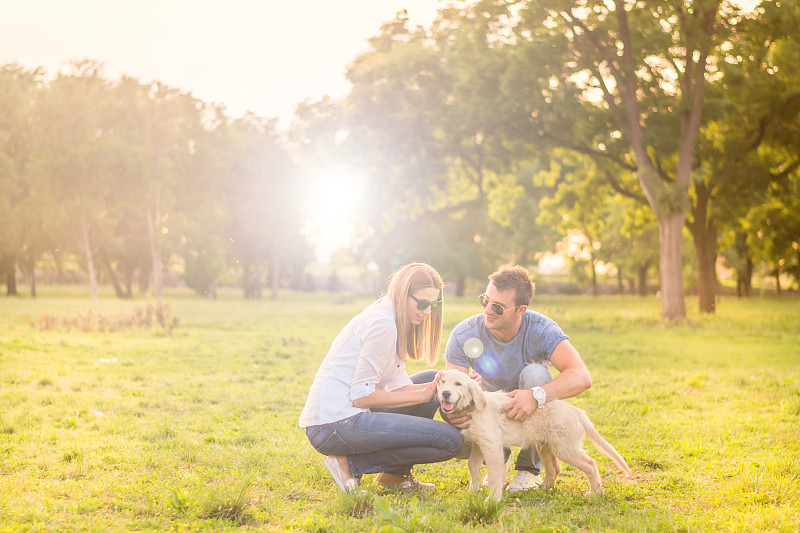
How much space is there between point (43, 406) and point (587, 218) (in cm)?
2521

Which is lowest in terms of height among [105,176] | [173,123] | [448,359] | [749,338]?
[749,338]

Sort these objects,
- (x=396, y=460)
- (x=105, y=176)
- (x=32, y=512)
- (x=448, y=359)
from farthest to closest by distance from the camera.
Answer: (x=105, y=176) → (x=448, y=359) → (x=396, y=460) → (x=32, y=512)

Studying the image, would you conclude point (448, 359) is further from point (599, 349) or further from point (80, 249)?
point (80, 249)

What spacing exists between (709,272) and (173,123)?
1341 inches

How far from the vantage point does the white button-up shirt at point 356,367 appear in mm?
5289

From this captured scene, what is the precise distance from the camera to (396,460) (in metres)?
5.55

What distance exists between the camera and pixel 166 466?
629 centimetres

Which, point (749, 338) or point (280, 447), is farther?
point (749, 338)

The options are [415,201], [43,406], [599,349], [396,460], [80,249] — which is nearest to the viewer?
[396,460]

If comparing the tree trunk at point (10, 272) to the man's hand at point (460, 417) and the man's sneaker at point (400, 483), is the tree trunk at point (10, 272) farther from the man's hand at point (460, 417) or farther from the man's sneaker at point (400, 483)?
the man's hand at point (460, 417)

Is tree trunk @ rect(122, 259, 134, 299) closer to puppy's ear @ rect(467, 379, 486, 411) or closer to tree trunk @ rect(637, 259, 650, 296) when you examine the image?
tree trunk @ rect(637, 259, 650, 296)

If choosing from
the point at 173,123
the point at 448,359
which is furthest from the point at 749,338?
the point at 173,123

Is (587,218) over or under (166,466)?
over

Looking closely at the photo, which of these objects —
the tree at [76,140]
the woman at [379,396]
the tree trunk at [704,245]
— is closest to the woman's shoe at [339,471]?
the woman at [379,396]
